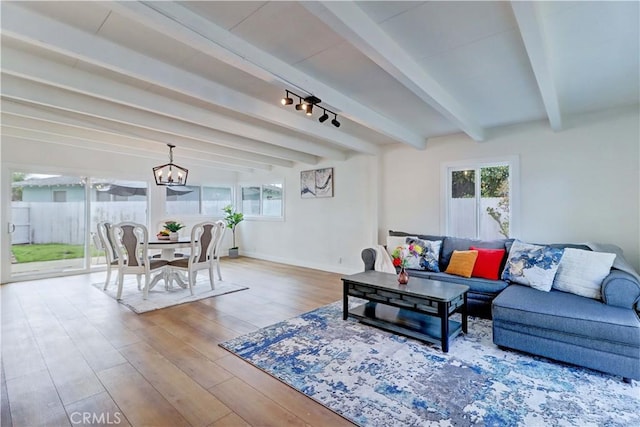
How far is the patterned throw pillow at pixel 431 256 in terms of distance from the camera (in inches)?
158

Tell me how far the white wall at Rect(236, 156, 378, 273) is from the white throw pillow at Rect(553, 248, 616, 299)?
287 centimetres

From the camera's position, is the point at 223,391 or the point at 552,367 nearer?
the point at 223,391

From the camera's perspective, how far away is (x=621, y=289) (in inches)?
98.0

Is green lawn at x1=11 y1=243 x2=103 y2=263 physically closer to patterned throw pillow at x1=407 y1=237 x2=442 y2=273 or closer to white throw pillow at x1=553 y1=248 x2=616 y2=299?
patterned throw pillow at x1=407 y1=237 x2=442 y2=273

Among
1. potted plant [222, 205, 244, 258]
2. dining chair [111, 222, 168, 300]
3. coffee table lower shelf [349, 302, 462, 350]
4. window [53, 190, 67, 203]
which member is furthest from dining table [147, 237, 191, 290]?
potted plant [222, 205, 244, 258]

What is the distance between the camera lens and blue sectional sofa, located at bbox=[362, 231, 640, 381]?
220 centimetres

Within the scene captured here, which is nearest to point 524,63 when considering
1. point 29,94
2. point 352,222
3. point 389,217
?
point 389,217

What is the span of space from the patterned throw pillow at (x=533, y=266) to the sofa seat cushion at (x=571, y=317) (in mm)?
212

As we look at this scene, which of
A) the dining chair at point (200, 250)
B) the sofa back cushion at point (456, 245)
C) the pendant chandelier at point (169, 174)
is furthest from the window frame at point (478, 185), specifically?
the pendant chandelier at point (169, 174)

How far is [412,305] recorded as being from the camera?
2.87 metres

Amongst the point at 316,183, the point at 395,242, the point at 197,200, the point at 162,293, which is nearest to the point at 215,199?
the point at 197,200

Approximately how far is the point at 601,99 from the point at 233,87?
3.95 m

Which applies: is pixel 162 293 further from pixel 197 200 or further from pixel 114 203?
pixel 197 200

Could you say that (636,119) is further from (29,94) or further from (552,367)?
(29,94)
